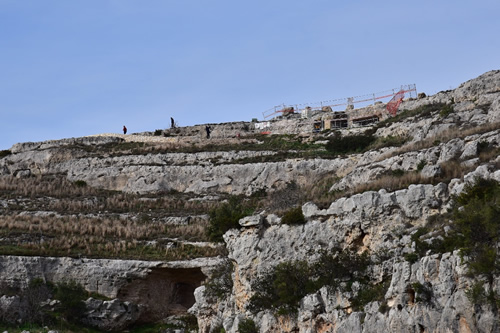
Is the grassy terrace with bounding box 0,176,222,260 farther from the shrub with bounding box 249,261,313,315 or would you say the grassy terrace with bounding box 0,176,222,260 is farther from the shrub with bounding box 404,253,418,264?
the shrub with bounding box 404,253,418,264

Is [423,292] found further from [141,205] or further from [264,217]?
[141,205]

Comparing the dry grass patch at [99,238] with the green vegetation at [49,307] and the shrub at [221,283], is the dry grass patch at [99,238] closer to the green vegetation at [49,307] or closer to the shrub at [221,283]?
the green vegetation at [49,307]

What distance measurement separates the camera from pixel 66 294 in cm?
4675

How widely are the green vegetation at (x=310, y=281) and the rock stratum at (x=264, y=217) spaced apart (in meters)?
0.13

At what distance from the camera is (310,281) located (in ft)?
104

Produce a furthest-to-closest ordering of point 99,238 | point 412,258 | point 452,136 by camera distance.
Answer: point 99,238 < point 452,136 < point 412,258

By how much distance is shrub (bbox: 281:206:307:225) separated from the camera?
33812 mm

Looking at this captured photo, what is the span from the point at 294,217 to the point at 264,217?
2.17 metres

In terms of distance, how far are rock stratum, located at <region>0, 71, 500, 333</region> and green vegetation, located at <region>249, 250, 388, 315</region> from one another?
129 mm

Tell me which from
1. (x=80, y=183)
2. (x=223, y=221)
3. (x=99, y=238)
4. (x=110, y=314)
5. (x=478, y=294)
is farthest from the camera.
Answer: (x=80, y=183)

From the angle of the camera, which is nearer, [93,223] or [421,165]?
[421,165]

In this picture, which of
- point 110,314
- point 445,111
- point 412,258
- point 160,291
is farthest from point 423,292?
point 445,111

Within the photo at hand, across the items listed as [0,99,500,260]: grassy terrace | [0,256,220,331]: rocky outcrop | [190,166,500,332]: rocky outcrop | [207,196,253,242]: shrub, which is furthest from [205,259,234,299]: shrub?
[0,256,220,331]: rocky outcrop

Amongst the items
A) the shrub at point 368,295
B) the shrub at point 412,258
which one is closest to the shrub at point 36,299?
the shrub at point 368,295
